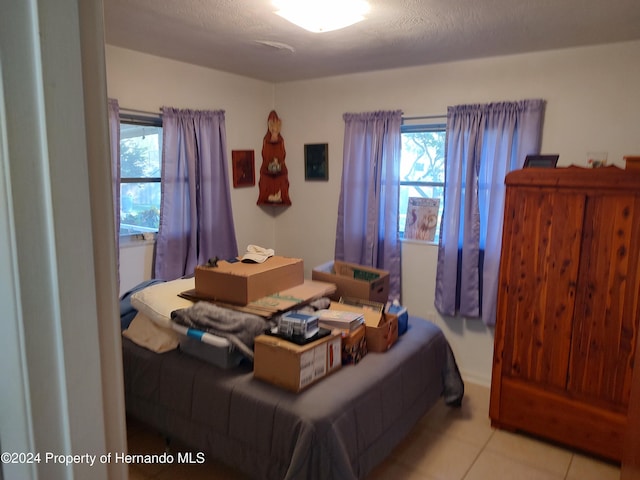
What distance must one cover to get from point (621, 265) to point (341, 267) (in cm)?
162

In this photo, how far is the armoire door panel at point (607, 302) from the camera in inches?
91.5

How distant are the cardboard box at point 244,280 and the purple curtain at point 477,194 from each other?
1.35 m

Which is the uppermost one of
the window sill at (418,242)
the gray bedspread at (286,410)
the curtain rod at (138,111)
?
the curtain rod at (138,111)

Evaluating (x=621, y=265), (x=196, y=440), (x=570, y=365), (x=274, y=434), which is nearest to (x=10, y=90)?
(x=274, y=434)

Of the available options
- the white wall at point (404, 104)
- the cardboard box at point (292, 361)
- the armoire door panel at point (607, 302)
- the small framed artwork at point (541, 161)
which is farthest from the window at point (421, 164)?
the cardboard box at point (292, 361)

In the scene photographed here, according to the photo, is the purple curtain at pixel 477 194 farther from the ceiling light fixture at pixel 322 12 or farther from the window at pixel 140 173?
the window at pixel 140 173

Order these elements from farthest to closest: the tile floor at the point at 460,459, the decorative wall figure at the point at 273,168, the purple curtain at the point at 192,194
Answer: the decorative wall figure at the point at 273,168 < the purple curtain at the point at 192,194 < the tile floor at the point at 460,459

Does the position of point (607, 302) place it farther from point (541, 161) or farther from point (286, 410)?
point (286, 410)

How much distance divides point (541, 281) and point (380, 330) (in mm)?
998

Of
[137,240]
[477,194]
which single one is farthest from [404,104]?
[137,240]

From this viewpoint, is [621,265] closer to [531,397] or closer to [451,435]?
[531,397]

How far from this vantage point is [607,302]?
94.3 inches

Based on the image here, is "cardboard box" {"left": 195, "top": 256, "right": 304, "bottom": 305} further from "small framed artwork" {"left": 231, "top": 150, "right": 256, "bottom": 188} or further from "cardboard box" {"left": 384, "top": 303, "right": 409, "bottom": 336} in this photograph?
"small framed artwork" {"left": 231, "top": 150, "right": 256, "bottom": 188}

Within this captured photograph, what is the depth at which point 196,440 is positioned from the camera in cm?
213
